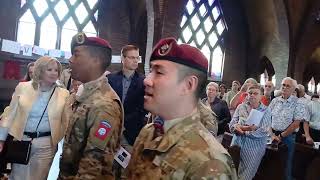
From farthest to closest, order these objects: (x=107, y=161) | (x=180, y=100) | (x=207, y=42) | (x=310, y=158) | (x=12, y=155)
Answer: (x=207, y=42) < (x=310, y=158) < (x=12, y=155) < (x=107, y=161) < (x=180, y=100)

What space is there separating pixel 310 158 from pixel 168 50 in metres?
4.58

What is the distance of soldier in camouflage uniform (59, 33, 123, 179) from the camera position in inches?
83.7

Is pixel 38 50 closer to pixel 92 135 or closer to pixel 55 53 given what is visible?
pixel 55 53

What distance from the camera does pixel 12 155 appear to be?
10.4ft

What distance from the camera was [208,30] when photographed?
661 inches

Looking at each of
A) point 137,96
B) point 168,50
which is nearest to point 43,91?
point 137,96

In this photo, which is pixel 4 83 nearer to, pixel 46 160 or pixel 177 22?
pixel 177 22

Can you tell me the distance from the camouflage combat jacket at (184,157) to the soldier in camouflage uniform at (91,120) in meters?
0.71

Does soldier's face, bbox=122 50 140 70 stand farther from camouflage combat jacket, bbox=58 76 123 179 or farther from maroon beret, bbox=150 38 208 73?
maroon beret, bbox=150 38 208 73

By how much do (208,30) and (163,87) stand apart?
1577 cm

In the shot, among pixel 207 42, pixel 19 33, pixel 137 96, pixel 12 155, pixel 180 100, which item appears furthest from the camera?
pixel 207 42


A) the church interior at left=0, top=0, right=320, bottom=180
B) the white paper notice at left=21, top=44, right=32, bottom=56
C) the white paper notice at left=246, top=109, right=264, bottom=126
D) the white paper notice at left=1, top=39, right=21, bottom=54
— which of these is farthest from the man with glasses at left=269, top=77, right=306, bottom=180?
the white paper notice at left=21, top=44, right=32, bottom=56

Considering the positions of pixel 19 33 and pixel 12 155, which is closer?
pixel 12 155

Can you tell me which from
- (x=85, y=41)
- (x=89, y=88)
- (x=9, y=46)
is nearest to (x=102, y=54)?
(x=85, y=41)
